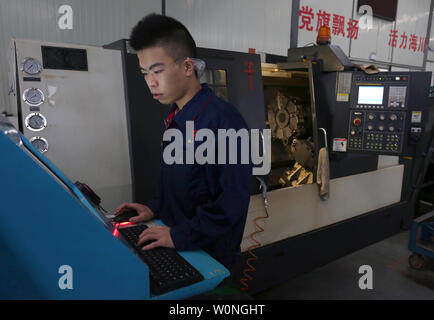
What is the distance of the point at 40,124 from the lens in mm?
1376

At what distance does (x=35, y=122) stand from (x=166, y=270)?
38.2 inches

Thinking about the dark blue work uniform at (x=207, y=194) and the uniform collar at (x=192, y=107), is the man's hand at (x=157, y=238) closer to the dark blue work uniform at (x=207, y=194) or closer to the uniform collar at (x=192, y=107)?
the dark blue work uniform at (x=207, y=194)

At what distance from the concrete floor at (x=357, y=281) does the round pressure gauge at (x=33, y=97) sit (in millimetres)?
1881

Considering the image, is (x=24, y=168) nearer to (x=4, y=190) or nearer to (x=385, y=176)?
(x=4, y=190)

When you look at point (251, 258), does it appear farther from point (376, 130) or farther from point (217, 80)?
point (376, 130)

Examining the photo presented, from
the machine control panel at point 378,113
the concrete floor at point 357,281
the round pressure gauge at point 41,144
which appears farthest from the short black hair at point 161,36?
the concrete floor at point 357,281

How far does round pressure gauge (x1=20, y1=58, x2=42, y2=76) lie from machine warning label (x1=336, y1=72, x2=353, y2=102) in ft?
6.43

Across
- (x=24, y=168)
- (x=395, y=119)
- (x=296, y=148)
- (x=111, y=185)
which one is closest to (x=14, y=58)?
(x=111, y=185)

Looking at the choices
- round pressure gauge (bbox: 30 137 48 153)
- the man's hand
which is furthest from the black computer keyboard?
round pressure gauge (bbox: 30 137 48 153)

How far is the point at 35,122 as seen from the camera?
137cm

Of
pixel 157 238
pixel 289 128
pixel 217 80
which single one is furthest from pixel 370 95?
pixel 157 238

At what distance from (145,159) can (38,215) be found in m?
1.04

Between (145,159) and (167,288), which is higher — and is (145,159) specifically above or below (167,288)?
above

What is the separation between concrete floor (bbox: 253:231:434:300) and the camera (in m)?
2.42
